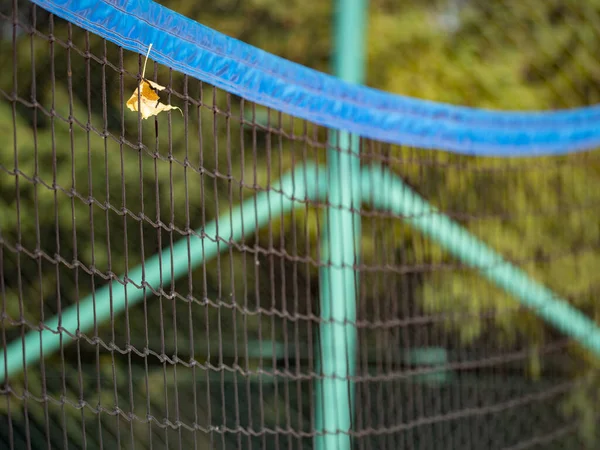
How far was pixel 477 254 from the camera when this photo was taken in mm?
2477

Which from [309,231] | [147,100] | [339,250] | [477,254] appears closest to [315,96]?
[147,100]

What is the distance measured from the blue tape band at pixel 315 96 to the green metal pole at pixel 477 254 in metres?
0.22

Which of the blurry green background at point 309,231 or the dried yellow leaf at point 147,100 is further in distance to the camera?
the blurry green background at point 309,231

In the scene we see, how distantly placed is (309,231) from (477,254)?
63 cm

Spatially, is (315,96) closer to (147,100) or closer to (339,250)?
(147,100)

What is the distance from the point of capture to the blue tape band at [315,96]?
52.5 inches

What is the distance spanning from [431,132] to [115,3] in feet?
3.08

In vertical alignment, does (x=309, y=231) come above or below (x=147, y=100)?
above

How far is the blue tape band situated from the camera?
1.33m

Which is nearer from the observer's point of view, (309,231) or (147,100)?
(147,100)

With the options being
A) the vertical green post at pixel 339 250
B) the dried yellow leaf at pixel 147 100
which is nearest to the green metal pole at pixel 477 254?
the vertical green post at pixel 339 250

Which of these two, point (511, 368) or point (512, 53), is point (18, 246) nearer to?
point (511, 368)

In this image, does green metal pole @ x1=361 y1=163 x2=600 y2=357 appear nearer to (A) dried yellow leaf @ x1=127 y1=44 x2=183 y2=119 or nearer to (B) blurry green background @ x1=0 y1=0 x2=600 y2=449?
(B) blurry green background @ x1=0 y1=0 x2=600 y2=449

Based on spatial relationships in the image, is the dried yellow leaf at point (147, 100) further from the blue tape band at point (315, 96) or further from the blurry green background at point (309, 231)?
the blurry green background at point (309, 231)
